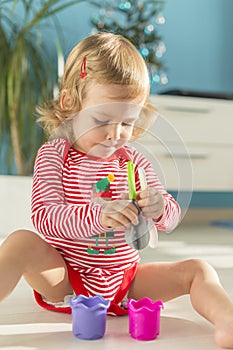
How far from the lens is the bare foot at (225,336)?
0.91 metres

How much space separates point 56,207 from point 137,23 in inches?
78.1

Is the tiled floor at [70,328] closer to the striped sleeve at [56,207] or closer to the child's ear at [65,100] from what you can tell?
the striped sleeve at [56,207]

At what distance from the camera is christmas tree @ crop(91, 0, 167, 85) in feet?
9.25

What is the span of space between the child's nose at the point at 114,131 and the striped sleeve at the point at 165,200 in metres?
0.10

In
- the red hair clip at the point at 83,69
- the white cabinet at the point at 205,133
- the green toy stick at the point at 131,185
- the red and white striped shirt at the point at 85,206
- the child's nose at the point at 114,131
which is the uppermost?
the red hair clip at the point at 83,69

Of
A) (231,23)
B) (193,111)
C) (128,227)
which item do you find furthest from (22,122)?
(128,227)

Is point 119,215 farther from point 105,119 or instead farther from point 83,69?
point 83,69

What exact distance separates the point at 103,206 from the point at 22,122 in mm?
1563

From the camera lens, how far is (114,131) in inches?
39.6

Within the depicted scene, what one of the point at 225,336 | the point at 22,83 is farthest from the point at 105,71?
the point at 22,83

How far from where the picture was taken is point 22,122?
249cm

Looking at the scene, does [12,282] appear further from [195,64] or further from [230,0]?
[230,0]

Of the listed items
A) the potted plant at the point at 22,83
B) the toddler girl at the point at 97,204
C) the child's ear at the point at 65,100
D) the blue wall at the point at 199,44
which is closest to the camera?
the toddler girl at the point at 97,204

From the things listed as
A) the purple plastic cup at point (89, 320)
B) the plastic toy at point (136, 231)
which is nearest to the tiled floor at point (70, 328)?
the purple plastic cup at point (89, 320)
